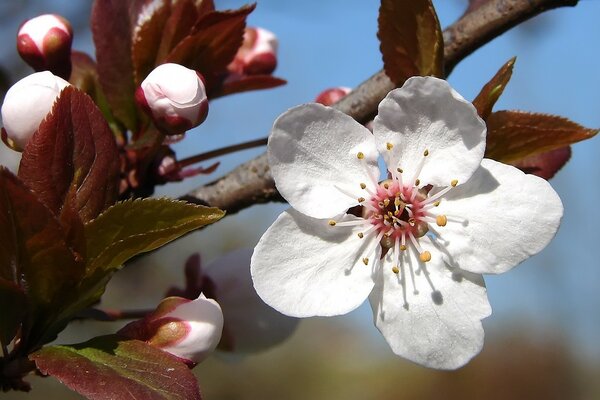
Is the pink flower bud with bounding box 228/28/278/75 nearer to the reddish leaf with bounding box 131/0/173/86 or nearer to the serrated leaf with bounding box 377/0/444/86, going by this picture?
the reddish leaf with bounding box 131/0/173/86

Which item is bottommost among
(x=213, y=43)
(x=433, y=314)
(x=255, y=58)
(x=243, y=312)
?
(x=243, y=312)

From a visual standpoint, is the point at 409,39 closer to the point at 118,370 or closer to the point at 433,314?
the point at 433,314

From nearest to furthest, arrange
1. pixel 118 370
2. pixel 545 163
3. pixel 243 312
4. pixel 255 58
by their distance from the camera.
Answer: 1. pixel 118 370
2. pixel 545 163
3. pixel 243 312
4. pixel 255 58

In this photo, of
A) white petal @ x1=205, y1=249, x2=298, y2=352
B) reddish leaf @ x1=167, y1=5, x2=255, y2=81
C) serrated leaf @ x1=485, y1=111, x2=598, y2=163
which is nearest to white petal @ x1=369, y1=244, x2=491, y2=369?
serrated leaf @ x1=485, y1=111, x2=598, y2=163

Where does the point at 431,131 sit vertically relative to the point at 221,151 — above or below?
above

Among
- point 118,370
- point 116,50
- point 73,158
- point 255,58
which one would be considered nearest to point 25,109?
point 73,158

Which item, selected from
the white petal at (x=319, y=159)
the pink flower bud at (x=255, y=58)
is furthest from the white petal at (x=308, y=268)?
the pink flower bud at (x=255, y=58)

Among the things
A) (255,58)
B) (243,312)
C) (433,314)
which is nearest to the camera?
(433,314)

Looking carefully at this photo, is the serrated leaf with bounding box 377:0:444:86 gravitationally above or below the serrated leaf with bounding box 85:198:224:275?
above
